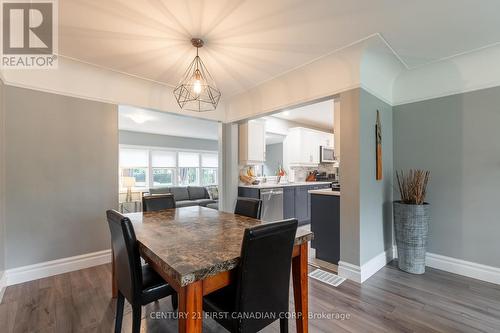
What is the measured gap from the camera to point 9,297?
214 cm

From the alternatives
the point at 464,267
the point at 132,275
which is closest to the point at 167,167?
the point at 132,275

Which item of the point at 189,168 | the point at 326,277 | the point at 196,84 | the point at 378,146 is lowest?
the point at 326,277

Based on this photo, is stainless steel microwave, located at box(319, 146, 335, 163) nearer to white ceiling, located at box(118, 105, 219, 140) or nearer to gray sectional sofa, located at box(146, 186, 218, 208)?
white ceiling, located at box(118, 105, 219, 140)

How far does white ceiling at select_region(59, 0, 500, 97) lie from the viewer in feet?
5.79

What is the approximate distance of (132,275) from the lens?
53.9 inches

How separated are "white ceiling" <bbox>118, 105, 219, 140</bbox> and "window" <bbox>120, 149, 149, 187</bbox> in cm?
65

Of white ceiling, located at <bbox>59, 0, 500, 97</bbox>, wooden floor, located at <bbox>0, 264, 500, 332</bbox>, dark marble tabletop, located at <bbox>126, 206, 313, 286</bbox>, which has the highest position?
white ceiling, located at <bbox>59, 0, 500, 97</bbox>

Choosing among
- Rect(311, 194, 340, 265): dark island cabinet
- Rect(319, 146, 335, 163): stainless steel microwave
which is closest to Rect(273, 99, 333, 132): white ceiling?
Rect(319, 146, 335, 163): stainless steel microwave

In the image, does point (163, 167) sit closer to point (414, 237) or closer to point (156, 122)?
point (156, 122)

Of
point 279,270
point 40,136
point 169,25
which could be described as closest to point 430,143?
point 279,270

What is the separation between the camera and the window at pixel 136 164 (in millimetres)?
6402

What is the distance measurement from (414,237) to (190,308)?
2689 mm

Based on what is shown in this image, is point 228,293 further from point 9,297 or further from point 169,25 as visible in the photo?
point 9,297

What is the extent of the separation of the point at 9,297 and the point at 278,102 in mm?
3605
